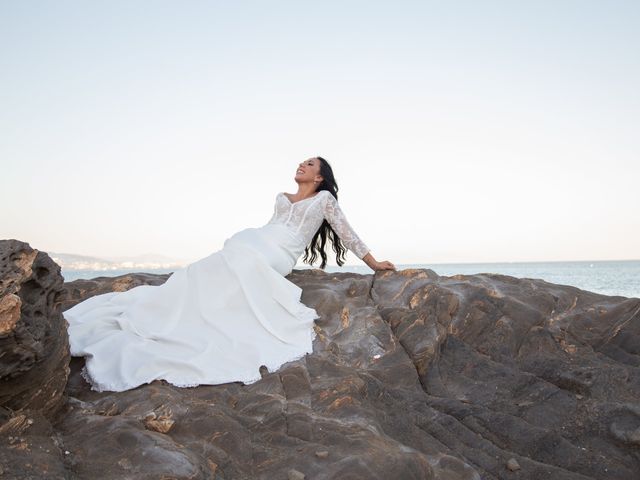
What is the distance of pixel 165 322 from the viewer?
5.11 metres

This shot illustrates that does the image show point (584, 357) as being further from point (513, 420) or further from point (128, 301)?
point (128, 301)

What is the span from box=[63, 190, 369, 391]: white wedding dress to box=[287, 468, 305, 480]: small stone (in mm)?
1396

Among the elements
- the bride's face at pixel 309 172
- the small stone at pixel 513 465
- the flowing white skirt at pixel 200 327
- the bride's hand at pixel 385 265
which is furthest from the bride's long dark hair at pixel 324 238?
the small stone at pixel 513 465

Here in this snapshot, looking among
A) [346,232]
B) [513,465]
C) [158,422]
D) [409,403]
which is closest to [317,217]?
[346,232]

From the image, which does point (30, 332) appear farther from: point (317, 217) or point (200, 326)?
point (317, 217)

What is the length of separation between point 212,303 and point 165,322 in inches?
19.3

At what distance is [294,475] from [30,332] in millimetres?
1827

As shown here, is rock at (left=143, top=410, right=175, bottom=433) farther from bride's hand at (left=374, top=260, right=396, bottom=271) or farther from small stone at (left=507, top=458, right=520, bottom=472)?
bride's hand at (left=374, top=260, right=396, bottom=271)

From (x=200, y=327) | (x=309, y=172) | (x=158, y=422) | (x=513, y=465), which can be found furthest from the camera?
(x=309, y=172)

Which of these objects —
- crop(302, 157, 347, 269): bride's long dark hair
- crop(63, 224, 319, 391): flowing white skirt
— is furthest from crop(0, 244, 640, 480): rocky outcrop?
crop(302, 157, 347, 269): bride's long dark hair

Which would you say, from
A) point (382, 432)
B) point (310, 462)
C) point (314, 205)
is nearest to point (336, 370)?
point (382, 432)

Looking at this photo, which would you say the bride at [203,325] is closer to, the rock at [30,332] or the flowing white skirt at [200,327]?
the flowing white skirt at [200,327]

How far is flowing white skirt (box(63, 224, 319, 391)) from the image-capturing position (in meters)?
4.39

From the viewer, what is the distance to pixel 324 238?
7574 millimetres
